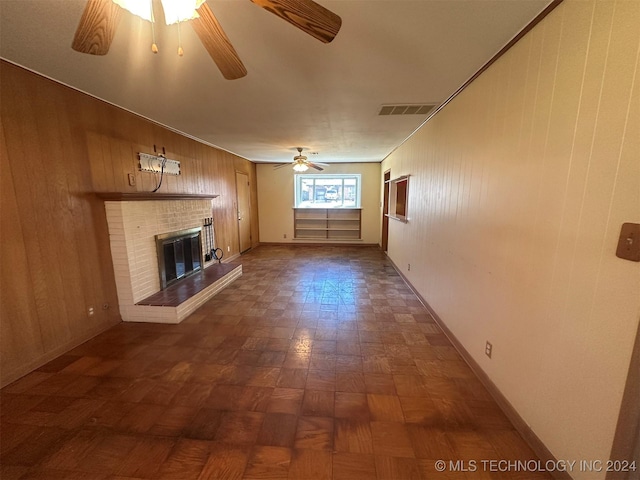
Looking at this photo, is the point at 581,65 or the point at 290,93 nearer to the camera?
the point at 581,65

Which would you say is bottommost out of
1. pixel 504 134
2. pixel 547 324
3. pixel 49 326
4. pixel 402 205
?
pixel 49 326

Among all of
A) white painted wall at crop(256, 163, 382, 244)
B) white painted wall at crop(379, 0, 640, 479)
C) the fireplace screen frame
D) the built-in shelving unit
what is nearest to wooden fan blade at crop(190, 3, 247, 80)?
white painted wall at crop(379, 0, 640, 479)

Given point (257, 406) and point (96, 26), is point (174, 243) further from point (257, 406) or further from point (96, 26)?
point (96, 26)

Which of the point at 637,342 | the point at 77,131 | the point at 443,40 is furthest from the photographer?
the point at 77,131

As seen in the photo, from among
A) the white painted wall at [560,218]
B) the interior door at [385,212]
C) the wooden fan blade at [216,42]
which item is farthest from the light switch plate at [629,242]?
the interior door at [385,212]

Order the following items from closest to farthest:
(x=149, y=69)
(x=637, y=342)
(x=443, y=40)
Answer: (x=637, y=342) < (x=443, y=40) < (x=149, y=69)

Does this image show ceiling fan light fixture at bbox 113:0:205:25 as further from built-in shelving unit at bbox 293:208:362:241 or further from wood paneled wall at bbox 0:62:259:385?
built-in shelving unit at bbox 293:208:362:241

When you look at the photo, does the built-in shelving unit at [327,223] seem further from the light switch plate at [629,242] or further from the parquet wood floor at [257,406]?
the light switch plate at [629,242]

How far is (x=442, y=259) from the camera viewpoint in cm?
278

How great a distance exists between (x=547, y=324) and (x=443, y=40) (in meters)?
1.84

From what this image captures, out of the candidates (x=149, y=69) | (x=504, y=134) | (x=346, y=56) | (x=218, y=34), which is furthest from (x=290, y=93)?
(x=504, y=134)

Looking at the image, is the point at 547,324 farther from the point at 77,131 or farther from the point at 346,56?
the point at 77,131

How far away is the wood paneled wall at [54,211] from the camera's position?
6.37 ft

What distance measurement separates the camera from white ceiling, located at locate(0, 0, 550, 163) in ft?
4.64
